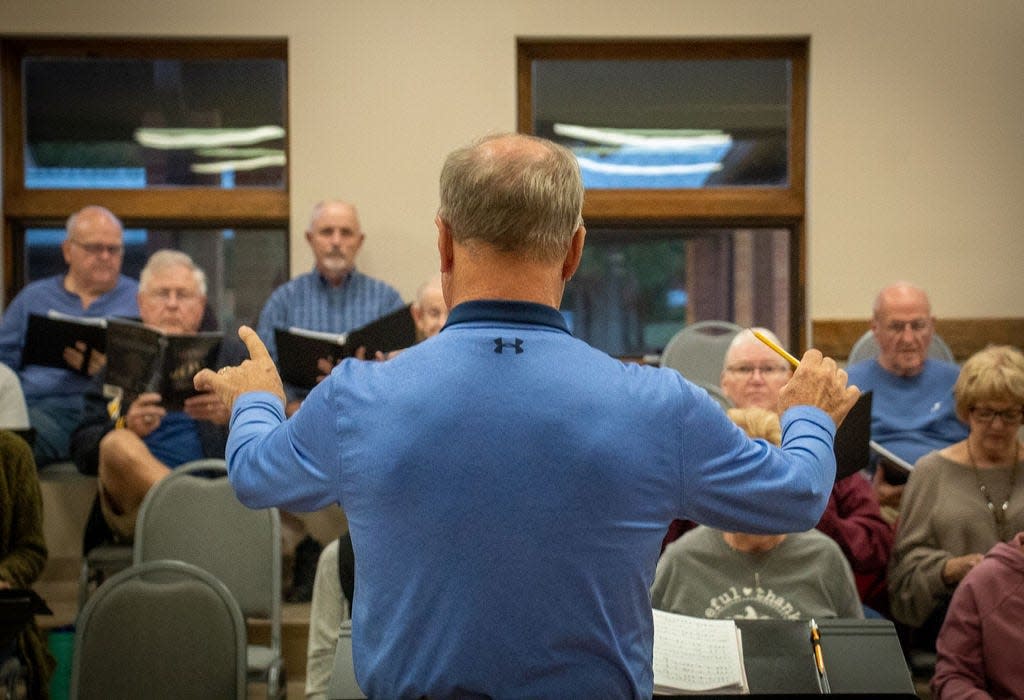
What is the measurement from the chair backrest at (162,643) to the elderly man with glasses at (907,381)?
2.59m

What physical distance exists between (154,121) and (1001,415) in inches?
155

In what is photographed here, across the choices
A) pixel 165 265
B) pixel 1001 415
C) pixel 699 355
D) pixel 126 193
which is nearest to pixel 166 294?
pixel 165 265

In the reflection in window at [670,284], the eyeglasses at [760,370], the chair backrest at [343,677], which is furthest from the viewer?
the reflection in window at [670,284]

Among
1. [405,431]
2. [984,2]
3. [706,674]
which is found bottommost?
[706,674]

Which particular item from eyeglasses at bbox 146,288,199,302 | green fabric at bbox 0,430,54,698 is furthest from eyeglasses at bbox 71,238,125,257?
green fabric at bbox 0,430,54,698

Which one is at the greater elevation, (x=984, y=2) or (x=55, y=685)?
(x=984, y=2)

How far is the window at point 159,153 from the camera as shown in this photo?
585 centimetres

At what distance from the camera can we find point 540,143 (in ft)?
4.99

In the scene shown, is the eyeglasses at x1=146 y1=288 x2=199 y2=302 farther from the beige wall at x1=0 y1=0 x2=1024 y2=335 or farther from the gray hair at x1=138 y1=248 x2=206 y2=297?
the beige wall at x1=0 y1=0 x2=1024 y2=335

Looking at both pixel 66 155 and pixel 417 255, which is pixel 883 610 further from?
pixel 66 155

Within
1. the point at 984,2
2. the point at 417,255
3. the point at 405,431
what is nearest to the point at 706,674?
the point at 405,431

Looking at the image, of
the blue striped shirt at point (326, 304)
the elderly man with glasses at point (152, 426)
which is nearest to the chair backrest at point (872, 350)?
the blue striped shirt at point (326, 304)

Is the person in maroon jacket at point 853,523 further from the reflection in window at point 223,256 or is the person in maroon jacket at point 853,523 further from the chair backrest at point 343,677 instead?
the reflection in window at point 223,256

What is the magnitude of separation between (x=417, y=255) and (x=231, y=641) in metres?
2.71
